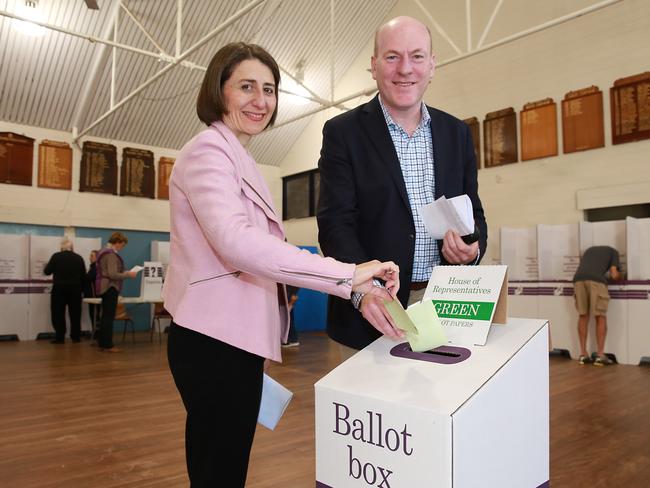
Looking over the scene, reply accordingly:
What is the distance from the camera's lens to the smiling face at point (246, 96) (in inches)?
49.8

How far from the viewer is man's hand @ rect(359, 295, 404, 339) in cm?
107

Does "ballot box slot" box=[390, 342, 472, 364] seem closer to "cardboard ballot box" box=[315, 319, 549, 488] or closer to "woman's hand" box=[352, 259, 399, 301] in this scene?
"cardboard ballot box" box=[315, 319, 549, 488]

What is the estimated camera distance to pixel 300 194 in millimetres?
12203

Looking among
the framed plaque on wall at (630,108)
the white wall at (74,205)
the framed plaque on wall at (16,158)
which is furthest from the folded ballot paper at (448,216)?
the framed plaque on wall at (16,158)

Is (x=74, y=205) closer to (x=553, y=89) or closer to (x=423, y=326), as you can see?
(x=553, y=89)

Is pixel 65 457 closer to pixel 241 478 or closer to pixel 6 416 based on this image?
pixel 6 416

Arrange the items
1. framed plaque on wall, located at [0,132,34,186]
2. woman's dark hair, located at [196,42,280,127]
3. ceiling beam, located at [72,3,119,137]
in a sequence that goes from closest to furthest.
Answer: woman's dark hair, located at [196,42,280,127]
ceiling beam, located at [72,3,119,137]
framed plaque on wall, located at [0,132,34,186]

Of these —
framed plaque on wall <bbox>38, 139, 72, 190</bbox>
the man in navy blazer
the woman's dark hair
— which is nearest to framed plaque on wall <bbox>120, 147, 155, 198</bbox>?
framed plaque on wall <bbox>38, 139, 72, 190</bbox>

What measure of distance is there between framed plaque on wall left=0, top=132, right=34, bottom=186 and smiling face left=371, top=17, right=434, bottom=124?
974 centimetres

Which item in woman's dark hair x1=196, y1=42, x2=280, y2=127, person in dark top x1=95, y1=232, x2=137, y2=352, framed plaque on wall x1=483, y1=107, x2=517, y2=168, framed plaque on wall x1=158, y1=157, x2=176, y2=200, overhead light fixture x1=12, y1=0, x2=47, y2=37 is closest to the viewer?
woman's dark hair x1=196, y1=42, x2=280, y2=127

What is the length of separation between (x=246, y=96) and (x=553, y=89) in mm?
7557

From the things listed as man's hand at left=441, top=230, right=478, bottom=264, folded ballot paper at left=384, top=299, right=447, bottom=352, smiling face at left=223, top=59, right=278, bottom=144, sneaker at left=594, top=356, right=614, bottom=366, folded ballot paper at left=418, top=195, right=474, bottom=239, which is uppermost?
smiling face at left=223, top=59, right=278, bottom=144

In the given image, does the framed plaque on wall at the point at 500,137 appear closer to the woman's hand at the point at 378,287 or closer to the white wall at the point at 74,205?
the white wall at the point at 74,205

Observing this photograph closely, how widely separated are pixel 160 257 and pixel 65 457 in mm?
7823
